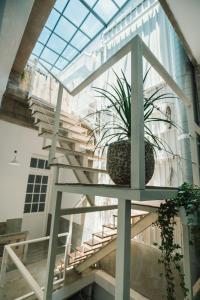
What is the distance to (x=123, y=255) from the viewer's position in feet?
2.51

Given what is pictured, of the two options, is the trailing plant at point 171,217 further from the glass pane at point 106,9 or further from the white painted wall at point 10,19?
the glass pane at point 106,9

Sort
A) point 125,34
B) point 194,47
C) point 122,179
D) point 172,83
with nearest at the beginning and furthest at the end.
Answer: point 122,179, point 172,83, point 194,47, point 125,34

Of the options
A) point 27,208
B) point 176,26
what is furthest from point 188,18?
point 27,208

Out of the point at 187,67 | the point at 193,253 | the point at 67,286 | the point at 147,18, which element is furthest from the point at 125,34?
the point at 67,286

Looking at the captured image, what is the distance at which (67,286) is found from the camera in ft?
10.2

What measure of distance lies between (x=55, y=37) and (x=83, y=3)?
1458 mm

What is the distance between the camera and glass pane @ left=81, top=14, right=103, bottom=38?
549cm

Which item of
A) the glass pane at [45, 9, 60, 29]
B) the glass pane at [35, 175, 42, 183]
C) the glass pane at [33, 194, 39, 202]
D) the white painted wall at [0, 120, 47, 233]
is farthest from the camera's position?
the glass pane at [35, 175, 42, 183]

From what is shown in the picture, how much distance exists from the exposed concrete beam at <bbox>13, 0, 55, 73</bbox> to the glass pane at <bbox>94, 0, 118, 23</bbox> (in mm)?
3214

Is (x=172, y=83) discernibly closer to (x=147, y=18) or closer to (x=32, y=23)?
(x=32, y=23)

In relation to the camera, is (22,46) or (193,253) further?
(22,46)

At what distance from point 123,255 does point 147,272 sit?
8.80 ft

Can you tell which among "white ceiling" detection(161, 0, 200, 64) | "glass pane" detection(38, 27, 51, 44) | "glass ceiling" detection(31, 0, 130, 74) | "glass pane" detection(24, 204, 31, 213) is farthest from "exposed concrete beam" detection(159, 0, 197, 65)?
"glass pane" detection(24, 204, 31, 213)

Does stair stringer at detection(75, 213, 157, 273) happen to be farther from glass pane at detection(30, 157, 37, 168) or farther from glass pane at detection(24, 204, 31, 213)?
glass pane at detection(30, 157, 37, 168)
